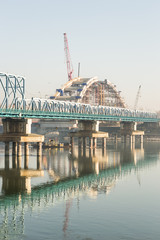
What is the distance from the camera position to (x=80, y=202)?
217 feet

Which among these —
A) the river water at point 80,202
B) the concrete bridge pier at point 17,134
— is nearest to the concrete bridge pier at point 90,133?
the concrete bridge pier at point 17,134

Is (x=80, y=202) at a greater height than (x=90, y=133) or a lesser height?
lesser

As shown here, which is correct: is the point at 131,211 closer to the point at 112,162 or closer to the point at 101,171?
the point at 101,171

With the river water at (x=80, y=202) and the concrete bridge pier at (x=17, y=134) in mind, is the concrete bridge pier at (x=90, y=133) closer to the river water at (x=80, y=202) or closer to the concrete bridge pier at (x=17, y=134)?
the concrete bridge pier at (x=17, y=134)

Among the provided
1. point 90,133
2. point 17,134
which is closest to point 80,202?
point 17,134

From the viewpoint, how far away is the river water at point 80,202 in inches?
1955

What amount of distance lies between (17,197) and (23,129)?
6198cm

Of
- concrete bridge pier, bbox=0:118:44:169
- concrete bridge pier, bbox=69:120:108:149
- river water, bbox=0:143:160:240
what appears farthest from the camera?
concrete bridge pier, bbox=69:120:108:149

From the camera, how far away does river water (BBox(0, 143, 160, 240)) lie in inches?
1955

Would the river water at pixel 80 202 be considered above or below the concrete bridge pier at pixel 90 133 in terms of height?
below

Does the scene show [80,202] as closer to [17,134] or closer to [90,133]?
[17,134]

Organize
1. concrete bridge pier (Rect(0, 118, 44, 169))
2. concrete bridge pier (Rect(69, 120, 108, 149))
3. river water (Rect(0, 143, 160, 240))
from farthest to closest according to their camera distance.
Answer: concrete bridge pier (Rect(69, 120, 108, 149))
concrete bridge pier (Rect(0, 118, 44, 169))
river water (Rect(0, 143, 160, 240))

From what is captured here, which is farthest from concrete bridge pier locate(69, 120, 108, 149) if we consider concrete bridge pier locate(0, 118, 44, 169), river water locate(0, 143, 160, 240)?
river water locate(0, 143, 160, 240)

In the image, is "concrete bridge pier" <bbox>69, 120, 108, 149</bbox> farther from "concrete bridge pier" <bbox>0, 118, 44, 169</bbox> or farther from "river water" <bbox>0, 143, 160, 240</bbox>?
"river water" <bbox>0, 143, 160, 240</bbox>
